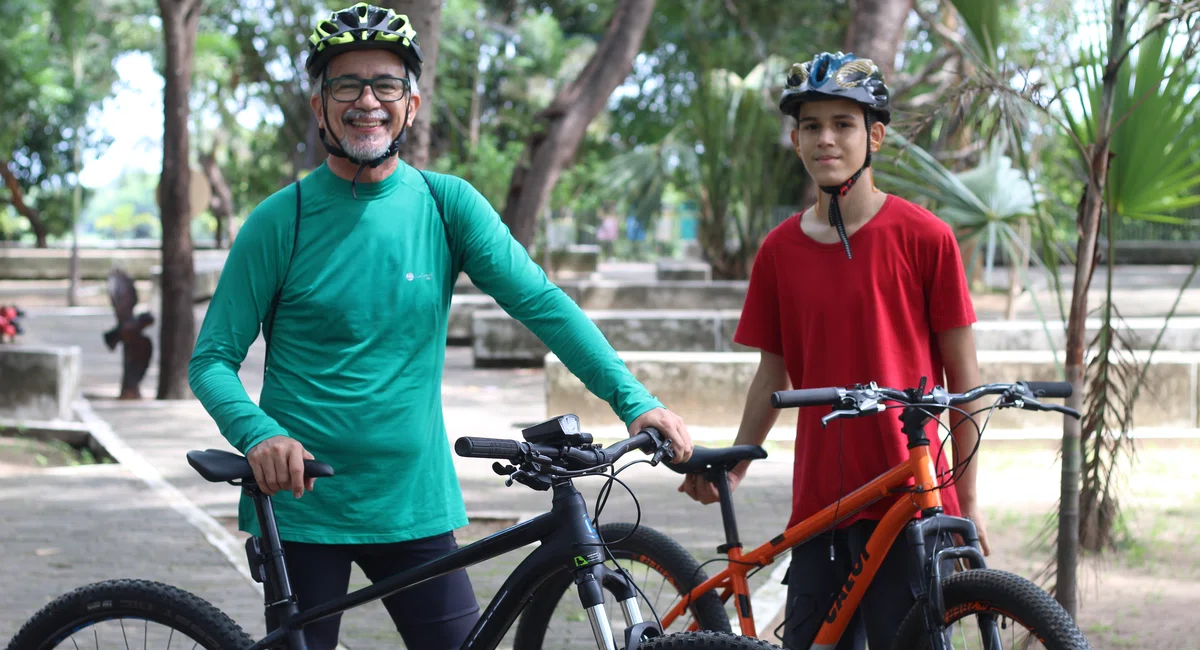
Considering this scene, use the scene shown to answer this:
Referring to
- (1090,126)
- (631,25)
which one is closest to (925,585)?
(1090,126)

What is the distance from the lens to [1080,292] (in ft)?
16.6

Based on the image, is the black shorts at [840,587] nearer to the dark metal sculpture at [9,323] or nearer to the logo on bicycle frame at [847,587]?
the logo on bicycle frame at [847,587]

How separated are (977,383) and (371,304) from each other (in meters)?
1.46

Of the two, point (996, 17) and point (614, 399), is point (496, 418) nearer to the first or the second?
point (996, 17)

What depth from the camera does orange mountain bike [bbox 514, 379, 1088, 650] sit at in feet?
9.81

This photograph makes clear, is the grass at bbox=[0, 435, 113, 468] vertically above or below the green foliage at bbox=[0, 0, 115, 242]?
below

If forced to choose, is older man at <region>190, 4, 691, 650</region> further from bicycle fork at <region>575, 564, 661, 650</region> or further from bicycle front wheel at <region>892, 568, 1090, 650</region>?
bicycle front wheel at <region>892, 568, 1090, 650</region>

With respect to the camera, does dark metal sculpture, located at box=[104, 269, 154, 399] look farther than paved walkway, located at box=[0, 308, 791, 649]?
Yes

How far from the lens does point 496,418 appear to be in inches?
464

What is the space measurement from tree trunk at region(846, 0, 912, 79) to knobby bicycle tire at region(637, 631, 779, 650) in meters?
8.75

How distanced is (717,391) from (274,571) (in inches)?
301

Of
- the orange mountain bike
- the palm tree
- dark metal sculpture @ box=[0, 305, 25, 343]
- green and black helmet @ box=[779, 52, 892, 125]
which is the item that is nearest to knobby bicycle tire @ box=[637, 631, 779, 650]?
the orange mountain bike

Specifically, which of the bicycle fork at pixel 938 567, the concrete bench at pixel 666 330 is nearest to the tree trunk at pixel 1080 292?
the bicycle fork at pixel 938 567

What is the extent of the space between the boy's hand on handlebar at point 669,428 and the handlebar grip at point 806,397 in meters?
0.33
